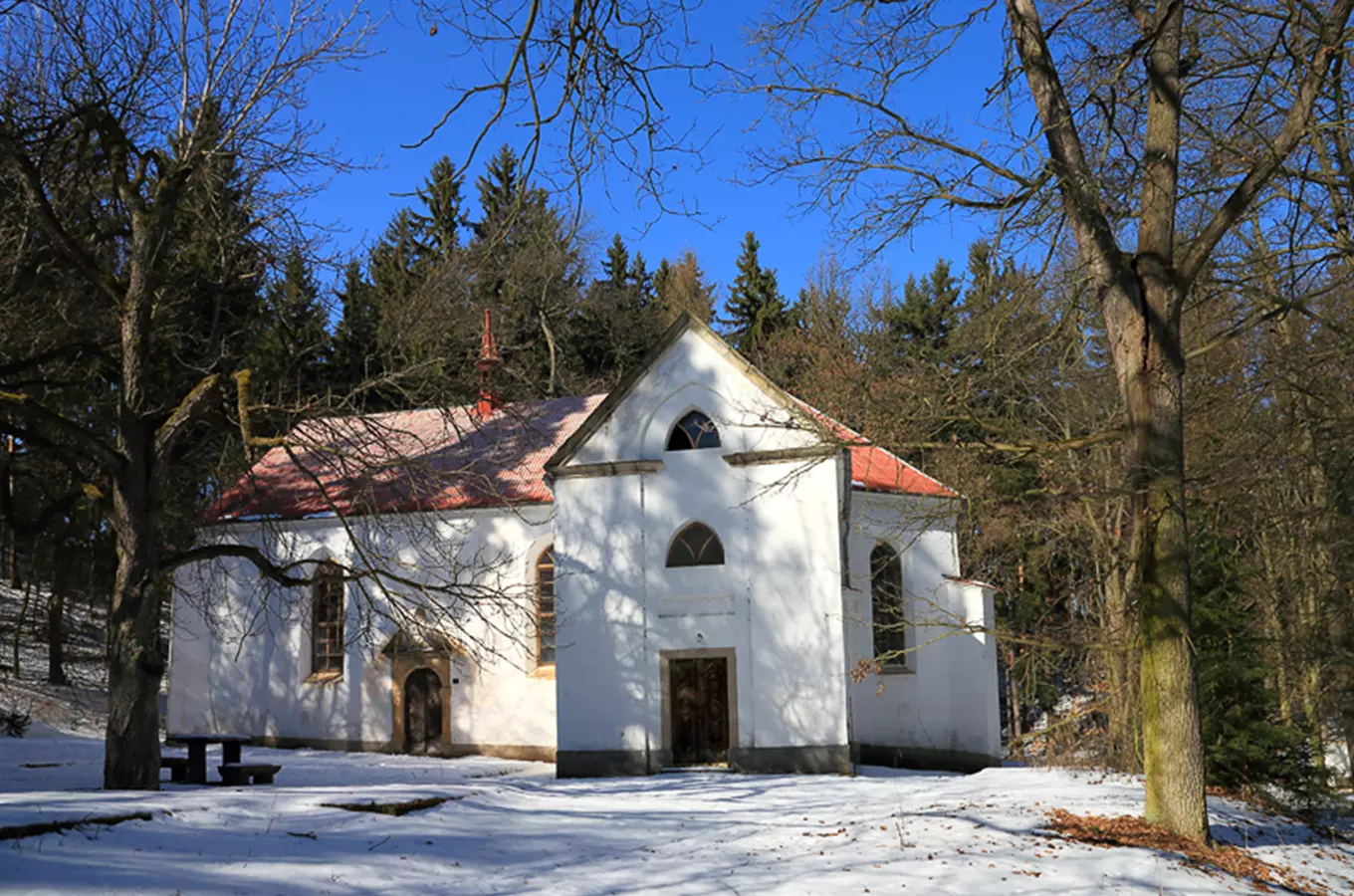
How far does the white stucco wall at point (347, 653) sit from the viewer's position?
25.5m

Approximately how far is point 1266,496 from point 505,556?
49.3 feet

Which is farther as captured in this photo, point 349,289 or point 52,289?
point 349,289

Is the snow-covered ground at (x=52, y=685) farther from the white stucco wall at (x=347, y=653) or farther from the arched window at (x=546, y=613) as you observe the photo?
the arched window at (x=546, y=613)

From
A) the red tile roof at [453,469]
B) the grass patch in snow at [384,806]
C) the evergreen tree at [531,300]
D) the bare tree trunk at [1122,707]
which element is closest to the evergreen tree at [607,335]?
the evergreen tree at [531,300]

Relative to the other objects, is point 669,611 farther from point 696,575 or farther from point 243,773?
point 243,773

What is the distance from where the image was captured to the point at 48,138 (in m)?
9.23

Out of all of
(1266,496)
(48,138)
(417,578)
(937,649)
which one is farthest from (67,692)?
(1266,496)

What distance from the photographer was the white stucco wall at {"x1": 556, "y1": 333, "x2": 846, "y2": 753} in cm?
2155

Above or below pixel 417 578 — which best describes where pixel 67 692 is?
below

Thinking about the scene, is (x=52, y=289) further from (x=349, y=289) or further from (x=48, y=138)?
(x=349, y=289)

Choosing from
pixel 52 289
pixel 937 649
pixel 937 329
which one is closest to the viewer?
pixel 52 289

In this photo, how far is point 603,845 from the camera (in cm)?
1156

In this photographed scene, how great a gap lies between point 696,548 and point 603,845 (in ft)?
37.0

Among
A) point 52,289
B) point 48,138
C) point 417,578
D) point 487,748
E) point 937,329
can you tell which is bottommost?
point 487,748
